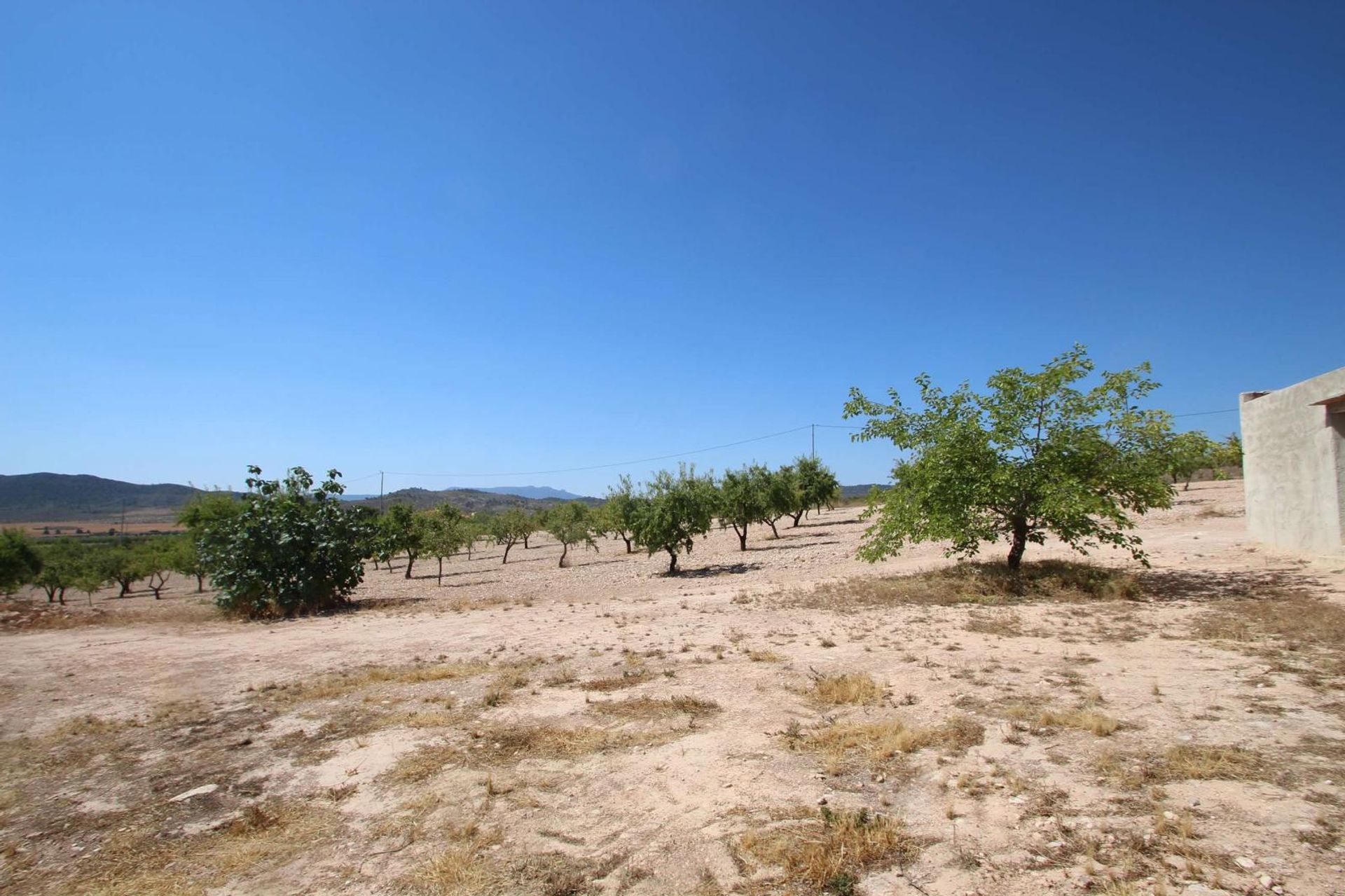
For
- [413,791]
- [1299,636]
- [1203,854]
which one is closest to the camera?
[1203,854]

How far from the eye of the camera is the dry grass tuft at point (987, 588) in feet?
40.8

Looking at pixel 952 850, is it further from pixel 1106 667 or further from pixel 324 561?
pixel 324 561

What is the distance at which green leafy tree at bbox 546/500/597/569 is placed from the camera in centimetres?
3969

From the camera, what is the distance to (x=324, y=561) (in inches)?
740

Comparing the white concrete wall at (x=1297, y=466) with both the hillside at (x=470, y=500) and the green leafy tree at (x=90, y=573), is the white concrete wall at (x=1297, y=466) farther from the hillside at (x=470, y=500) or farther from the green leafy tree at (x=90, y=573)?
the hillside at (x=470, y=500)

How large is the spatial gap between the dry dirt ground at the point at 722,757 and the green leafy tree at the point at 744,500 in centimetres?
2364

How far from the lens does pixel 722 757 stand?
5406mm

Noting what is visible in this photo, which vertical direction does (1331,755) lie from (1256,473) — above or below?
below

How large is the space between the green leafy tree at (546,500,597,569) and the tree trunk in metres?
25.7

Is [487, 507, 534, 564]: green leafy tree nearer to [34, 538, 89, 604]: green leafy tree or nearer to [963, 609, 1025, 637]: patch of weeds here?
[34, 538, 89, 604]: green leafy tree

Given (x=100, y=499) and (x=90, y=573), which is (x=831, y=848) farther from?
(x=100, y=499)

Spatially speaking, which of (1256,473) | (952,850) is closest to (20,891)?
(952,850)

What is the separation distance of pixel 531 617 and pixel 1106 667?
1090cm

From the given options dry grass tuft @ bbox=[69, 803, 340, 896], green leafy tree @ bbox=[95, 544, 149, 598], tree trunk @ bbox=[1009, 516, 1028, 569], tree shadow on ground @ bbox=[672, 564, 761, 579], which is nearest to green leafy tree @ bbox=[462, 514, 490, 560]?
green leafy tree @ bbox=[95, 544, 149, 598]
